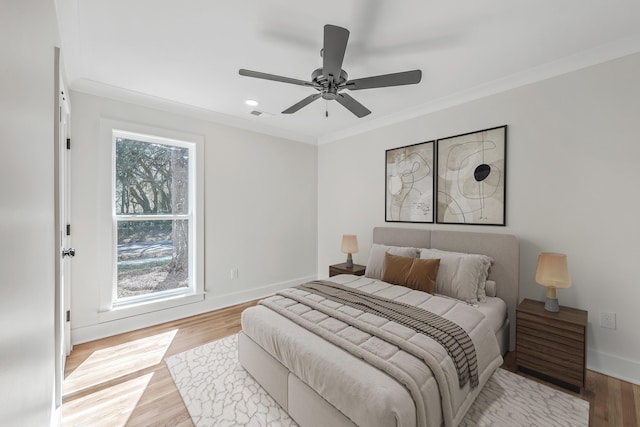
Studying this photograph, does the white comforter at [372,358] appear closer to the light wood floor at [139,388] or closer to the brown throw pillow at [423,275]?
the brown throw pillow at [423,275]

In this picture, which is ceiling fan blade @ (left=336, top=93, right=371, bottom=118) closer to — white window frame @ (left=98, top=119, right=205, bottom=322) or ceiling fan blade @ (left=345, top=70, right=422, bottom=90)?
ceiling fan blade @ (left=345, top=70, right=422, bottom=90)

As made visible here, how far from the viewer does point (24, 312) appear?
2.97ft

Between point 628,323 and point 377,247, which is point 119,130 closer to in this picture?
point 377,247

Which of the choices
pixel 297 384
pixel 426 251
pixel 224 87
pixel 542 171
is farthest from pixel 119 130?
pixel 542 171

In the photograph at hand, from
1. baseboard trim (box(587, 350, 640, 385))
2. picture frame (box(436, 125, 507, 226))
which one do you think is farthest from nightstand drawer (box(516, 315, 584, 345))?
picture frame (box(436, 125, 507, 226))

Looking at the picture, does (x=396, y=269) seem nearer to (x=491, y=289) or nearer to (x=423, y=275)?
(x=423, y=275)

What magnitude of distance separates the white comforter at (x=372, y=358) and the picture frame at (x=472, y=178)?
1.17 m

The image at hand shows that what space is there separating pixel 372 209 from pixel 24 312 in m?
3.56

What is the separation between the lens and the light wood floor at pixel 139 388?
1.77 m

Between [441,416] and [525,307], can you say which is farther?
[525,307]

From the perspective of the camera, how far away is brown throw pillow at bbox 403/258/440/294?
262 centimetres

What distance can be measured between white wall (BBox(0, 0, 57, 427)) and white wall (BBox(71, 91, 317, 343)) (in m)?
1.65

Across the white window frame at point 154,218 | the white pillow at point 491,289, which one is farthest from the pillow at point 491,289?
the white window frame at point 154,218

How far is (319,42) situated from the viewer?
6.81ft
